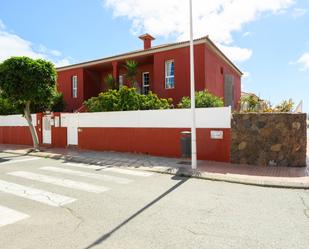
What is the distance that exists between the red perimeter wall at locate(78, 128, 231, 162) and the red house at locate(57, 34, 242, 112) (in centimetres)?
499

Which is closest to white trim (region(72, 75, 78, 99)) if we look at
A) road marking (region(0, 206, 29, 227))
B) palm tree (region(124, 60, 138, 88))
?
palm tree (region(124, 60, 138, 88))

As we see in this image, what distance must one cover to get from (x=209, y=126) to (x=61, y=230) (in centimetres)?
799

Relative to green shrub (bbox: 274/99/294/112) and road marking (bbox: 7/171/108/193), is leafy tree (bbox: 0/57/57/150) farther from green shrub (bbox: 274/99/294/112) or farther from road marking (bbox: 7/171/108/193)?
green shrub (bbox: 274/99/294/112)

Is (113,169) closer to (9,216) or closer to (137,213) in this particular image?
(137,213)

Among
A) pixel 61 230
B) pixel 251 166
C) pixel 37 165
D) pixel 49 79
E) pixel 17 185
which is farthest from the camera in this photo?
pixel 49 79

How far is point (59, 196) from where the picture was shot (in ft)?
22.2

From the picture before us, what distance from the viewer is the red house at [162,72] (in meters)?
16.8

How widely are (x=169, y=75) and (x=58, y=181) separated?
458 inches

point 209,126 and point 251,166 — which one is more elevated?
point 209,126

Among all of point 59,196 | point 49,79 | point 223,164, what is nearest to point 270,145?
point 223,164

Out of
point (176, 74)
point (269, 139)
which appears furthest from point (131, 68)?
point (269, 139)

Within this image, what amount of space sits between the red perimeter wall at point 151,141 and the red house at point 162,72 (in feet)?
16.4

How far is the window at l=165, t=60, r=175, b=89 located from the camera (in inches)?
706

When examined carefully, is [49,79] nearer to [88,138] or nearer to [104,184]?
[88,138]
